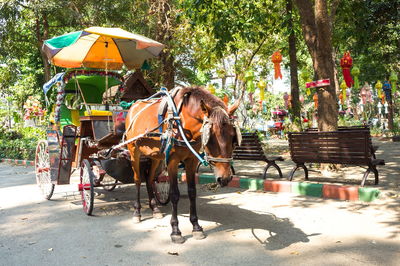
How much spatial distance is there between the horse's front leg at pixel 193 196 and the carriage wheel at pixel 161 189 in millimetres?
1692

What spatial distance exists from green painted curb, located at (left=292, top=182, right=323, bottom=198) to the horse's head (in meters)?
3.18

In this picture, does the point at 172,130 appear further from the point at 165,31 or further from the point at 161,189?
the point at 165,31

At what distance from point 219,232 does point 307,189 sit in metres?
2.69

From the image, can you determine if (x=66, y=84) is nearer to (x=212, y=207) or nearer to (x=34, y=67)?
(x=212, y=207)

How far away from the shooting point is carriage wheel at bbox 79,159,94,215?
5711mm

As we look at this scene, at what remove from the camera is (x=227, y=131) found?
4.00 meters

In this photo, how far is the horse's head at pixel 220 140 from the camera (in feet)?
13.0

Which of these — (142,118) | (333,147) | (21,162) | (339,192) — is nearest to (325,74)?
(333,147)

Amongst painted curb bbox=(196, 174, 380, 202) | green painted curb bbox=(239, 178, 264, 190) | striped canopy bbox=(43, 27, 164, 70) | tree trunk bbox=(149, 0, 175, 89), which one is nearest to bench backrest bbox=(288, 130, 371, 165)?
painted curb bbox=(196, 174, 380, 202)

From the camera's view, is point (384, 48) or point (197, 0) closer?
point (197, 0)

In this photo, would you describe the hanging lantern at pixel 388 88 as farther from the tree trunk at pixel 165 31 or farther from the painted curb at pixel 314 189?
the painted curb at pixel 314 189

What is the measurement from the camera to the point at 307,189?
6.80 metres

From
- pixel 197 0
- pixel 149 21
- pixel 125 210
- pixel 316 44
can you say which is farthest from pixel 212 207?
pixel 149 21

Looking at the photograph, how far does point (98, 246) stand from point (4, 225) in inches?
79.9
